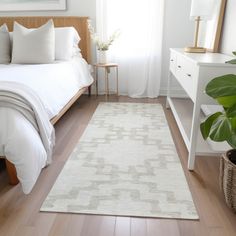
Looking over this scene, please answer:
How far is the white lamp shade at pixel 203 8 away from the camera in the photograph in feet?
7.86

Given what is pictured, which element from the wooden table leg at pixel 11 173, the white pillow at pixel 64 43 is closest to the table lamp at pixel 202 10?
the white pillow at pixel 64 43

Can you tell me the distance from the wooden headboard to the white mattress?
0.48 m

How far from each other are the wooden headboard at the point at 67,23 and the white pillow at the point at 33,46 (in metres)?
0.69

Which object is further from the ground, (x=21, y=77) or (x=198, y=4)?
(x=198, y=4)

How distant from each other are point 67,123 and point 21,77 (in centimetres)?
87

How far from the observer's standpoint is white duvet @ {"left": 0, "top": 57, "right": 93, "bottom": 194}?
146 centimetres

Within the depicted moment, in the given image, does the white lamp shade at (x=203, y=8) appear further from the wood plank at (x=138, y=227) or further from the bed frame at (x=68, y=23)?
the wood plank at (x=138, y=227)

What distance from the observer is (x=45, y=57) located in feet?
9.30

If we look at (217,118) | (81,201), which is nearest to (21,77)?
(81,201)

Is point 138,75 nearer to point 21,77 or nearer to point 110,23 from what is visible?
point 110,23

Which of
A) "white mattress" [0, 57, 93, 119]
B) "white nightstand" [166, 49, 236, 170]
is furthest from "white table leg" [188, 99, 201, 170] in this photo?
"white mattress" [0, 57, 93, 119]

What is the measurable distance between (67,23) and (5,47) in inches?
38.1

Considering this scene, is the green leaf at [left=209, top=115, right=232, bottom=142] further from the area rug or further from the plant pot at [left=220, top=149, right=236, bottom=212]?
the area rug

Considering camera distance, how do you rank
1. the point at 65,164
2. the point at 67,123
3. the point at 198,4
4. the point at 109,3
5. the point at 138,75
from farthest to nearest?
the point at 138,75
the point at 109,3
the point at 67,123
the point at 198,4
the point at 65,164
